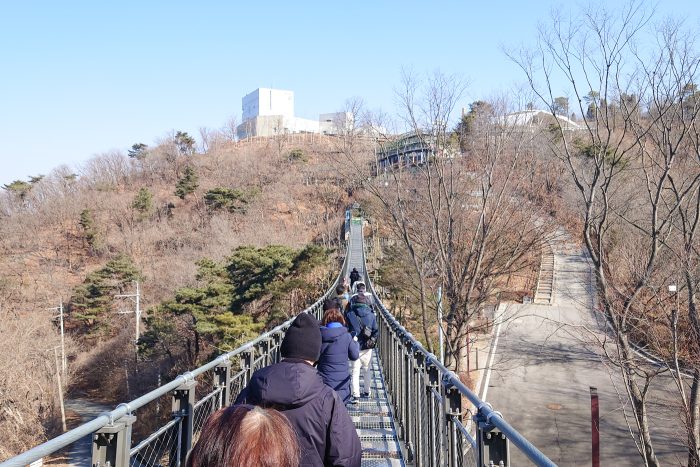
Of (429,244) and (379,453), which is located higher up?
(429,244)

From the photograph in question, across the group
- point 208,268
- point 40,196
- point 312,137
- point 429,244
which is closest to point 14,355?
point 208,268

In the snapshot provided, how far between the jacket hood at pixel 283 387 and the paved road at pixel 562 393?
636 centimetres

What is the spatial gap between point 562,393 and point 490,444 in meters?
14.3

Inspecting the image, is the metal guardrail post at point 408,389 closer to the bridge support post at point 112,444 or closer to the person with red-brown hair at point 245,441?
the bridge support post at point 112,444

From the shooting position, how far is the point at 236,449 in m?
1.02

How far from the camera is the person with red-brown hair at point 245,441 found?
3.35 feet

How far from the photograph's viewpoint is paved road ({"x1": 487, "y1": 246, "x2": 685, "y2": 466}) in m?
10.9

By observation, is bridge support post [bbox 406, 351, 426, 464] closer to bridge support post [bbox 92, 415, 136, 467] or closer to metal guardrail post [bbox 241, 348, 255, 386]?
metal guardrail post [bbox 241, 348, 255, 386]

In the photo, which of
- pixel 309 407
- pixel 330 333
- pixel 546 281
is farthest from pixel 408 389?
pixel 546 281

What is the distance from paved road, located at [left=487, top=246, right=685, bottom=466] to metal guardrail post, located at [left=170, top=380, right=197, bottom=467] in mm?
6097

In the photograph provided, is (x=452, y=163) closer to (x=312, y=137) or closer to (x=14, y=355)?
(x=14, y=355)

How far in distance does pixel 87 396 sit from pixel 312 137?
49127mm

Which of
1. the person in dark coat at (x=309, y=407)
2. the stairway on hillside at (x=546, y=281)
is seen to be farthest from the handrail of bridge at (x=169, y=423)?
the stairway on hillside at (x=546, y=281)

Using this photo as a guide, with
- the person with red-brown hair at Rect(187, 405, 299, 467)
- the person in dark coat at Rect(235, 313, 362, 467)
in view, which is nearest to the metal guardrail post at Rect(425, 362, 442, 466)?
the person in dark coat at Rect(235, 313, 362, 467)
